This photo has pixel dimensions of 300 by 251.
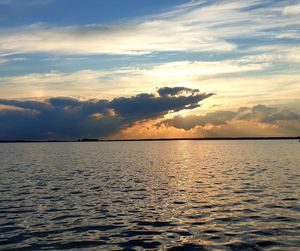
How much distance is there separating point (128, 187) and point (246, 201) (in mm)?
16924

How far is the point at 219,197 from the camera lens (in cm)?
4166

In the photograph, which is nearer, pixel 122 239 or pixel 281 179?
pixel 122 239

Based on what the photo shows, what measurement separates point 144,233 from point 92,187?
2451cm

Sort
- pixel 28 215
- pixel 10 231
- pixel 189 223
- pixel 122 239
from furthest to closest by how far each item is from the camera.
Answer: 1. pixel 28 215
2. pixel 189 223
3. pixel 10 231
4. pixel 122 239

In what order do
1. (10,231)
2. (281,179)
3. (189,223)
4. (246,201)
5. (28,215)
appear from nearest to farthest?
(10,231) < (189,223) < (28,215) < (246,201) < (281,179)

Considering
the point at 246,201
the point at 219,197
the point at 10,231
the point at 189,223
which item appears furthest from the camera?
the point at 219,197

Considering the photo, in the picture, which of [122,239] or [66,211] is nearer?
[122,239]

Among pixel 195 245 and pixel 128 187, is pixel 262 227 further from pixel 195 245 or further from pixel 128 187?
pixel 128 187

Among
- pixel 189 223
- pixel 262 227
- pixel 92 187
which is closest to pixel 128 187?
pixel 92 187

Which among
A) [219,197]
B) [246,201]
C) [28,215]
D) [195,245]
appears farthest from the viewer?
[219,197]

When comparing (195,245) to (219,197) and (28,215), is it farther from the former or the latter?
(219,197)

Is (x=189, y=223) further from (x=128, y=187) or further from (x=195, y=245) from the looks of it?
(x=128, y=187)

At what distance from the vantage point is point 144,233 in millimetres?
26547

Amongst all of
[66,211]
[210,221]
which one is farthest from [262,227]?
[66,211]
